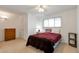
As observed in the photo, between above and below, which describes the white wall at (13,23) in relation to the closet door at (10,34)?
above

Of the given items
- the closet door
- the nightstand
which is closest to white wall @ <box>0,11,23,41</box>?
the closet door

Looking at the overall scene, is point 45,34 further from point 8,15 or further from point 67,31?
point 8,15

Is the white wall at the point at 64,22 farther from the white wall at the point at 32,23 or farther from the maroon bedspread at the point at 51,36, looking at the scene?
the maroon bedspread at the point at 51,36

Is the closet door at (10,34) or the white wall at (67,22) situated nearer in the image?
the white wall at (67,22)

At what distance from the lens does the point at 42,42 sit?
1703 millimetres

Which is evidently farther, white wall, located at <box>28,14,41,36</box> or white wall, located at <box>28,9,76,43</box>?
white wall, located at <box>28,14,41,36</box>

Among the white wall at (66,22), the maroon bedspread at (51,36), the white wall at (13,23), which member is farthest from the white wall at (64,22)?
the white wall at (13,23)

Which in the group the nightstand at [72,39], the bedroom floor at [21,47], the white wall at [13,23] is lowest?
the bedroom floor at [21,47]

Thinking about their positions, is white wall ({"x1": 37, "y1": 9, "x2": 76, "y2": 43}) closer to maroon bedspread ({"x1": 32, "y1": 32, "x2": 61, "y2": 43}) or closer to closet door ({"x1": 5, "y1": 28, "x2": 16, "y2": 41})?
maroon bedspread ({"x1": 32, "y1": 32, "x2": 61, "y2": 43})

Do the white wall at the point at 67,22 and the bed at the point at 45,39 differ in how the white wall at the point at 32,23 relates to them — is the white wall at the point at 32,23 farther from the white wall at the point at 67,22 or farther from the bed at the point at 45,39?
the white wall at the point at 67,22

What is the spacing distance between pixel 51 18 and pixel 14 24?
0.77m

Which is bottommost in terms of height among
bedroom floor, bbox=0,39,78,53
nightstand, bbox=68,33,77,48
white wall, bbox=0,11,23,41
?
bedroom floor, bbox=0,39,78,53

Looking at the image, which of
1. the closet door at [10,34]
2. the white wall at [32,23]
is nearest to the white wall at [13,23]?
the closet door at [10,34]
